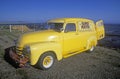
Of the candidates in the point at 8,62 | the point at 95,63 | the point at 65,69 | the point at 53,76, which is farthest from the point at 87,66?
the point at 8,62

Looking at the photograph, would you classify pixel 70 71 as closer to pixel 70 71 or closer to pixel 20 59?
pixel 70 71

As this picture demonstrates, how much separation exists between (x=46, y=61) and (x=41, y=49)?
0.72 meters

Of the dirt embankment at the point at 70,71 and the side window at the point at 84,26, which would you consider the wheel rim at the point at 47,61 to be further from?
the side window at the point at 84,26

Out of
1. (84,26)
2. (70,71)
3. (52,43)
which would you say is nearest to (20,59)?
(52,43)

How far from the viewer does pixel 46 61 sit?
266 inches

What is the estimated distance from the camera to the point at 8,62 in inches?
308

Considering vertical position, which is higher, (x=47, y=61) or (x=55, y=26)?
(x=55, y=26)

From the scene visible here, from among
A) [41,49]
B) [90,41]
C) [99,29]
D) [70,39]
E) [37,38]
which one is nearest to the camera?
[41,49]

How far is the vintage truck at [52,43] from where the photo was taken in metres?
6.29

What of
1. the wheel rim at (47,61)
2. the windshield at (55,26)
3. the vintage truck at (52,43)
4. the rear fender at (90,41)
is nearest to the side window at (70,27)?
the vintage truck at (52,43)

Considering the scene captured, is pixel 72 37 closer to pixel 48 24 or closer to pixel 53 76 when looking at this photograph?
pixel 48 24

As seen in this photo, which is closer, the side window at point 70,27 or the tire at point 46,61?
the tire at point 46,61

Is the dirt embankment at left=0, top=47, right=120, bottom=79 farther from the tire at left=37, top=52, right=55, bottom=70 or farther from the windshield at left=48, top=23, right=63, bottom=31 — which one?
the windshield at left=48, top=23, right=63, bottom=31

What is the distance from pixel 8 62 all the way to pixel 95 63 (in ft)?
14.4
